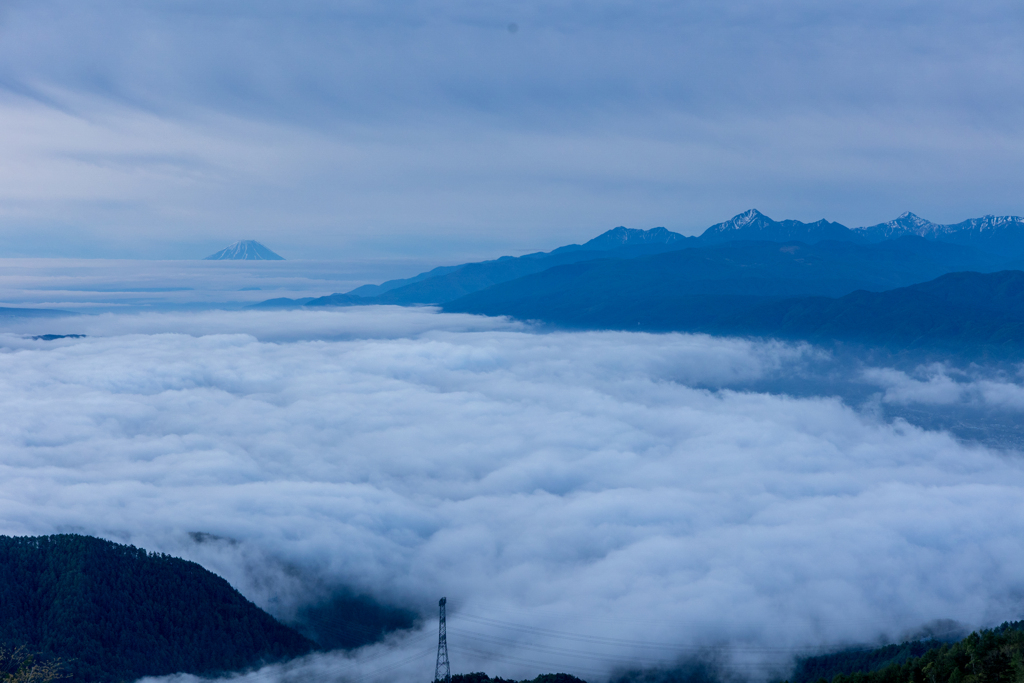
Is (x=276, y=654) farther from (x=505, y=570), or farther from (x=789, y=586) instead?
(x=789, y=586)

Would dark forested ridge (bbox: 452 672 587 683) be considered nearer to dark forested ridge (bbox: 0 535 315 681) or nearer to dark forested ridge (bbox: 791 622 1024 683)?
dark forested ridge (bbox: 0 535 315 681)

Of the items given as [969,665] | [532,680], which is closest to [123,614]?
[532,680]

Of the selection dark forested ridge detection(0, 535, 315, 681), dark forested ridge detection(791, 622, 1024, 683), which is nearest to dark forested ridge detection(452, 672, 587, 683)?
dark forested ridge detection(0, 535, 315, 681)

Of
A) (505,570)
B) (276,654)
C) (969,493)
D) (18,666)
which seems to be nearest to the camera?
(18,666)

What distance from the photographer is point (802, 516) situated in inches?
7244

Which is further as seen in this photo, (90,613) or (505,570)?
(505,570)

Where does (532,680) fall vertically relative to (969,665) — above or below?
below

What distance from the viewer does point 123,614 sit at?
9875cm

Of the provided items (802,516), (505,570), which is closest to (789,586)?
(802,516)

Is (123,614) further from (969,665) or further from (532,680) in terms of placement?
(969,665)

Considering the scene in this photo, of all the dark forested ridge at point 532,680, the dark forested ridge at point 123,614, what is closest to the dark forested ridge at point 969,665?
the dark forested ridge at point 532,680

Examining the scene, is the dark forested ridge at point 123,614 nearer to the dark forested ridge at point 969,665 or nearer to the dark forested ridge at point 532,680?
the dark forested ridge at point 532,680

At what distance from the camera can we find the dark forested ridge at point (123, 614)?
9312 centimetres

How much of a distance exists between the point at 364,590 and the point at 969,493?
565ft
